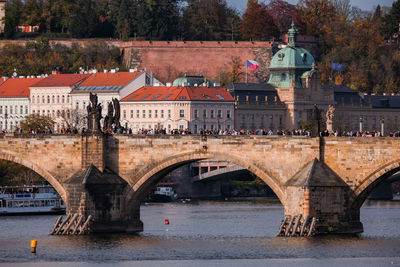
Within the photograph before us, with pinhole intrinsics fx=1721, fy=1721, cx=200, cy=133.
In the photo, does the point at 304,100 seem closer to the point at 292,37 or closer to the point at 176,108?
the point at 292,37

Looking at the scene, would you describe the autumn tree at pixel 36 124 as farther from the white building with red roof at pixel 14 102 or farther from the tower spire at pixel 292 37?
the tower spire at pixel 292 37

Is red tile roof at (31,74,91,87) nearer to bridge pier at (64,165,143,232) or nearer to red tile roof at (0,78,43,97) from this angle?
red tile roof at (0,78,43,97)

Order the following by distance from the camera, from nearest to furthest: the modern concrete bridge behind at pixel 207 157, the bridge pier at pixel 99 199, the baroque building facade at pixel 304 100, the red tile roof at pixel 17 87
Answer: the modern concrete bridge behind at pixel 207 157 < the bridge pier at pixel 99 199 < the baroque building facade at pixel 304 100 < the red tile roof at pixel 17 87

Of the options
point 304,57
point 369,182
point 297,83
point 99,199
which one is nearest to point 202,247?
point 99,199

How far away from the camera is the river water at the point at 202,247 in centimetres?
8025

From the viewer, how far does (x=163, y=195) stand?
5453 inches

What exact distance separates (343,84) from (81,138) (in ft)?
352

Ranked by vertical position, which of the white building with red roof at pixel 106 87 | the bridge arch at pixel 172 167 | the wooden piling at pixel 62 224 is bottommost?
the wooden piling at pixel 62 224

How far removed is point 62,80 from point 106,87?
883cm

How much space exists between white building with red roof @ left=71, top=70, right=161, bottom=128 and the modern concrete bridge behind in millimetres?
74402

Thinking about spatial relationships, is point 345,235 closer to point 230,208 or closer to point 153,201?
point 230,208

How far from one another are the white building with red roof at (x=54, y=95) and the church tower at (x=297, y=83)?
20525 millimetres

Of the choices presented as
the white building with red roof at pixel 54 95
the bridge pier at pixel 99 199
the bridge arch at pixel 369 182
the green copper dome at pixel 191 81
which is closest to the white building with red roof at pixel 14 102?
the white building with red roof at pixel 54 95

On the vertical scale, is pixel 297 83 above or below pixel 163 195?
above
